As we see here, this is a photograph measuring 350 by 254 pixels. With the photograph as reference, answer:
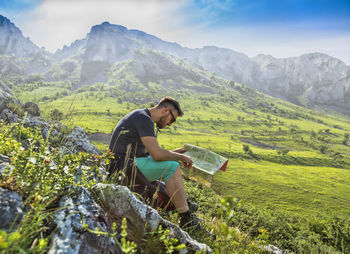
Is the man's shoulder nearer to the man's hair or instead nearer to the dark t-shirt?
the dark t-shirt

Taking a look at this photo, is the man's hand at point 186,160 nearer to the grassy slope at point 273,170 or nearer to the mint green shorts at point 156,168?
the mint green shorts at point 156,168

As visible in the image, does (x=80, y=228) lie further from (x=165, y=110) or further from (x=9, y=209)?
(x=165, y=110)

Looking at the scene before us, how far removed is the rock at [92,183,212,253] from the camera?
2.77 meters

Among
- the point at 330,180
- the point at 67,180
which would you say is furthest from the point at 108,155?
the point at 330,180

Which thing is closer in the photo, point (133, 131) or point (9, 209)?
point (9, 209)

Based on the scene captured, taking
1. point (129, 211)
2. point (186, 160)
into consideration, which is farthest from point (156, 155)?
point (129, 211)

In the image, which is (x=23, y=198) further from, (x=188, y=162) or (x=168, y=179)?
(x=188, y=162)

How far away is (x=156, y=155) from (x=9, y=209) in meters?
2.69

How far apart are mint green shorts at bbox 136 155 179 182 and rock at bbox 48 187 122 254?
1.83 meters

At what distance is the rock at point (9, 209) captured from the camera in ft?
5.82

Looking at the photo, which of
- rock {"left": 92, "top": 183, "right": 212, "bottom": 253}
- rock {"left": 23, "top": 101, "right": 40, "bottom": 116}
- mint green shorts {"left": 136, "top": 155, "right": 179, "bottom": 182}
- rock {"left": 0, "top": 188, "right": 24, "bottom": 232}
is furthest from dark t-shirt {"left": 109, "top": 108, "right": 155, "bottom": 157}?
rock {"left": 23, "top": 101, "right": 40, "bottom": 116}

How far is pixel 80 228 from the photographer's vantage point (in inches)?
82.7

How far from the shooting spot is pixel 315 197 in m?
28.3

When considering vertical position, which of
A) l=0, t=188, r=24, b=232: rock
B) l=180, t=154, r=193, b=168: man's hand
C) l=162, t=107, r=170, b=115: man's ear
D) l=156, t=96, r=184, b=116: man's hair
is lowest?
l=180, t=154, r=193, b=168: man's hand
